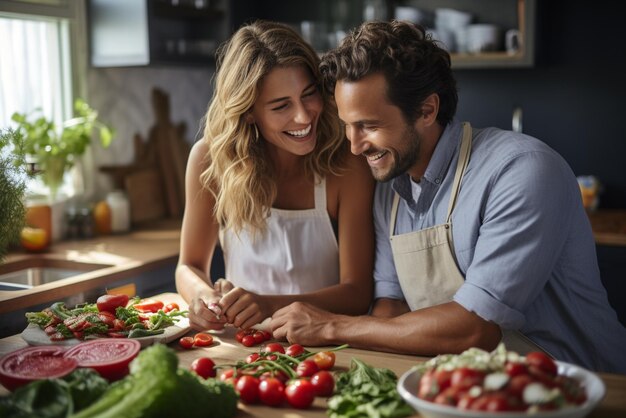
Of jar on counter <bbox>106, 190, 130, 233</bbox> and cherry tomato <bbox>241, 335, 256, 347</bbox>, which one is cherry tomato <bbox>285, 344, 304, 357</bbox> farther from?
jar on counter <bbox>106, 190, 130, 233</bbox>

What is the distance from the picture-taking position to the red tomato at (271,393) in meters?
1.66

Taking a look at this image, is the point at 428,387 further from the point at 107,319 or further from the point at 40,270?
the point at 40,270

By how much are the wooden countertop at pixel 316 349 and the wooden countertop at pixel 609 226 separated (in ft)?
6.04

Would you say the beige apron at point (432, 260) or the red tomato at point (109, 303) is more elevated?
the beige apron at point (432, 260)

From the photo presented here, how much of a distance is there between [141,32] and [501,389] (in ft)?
9.65

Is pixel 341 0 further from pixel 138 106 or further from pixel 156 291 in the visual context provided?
pixel 156 291

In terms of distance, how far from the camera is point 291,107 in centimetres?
249

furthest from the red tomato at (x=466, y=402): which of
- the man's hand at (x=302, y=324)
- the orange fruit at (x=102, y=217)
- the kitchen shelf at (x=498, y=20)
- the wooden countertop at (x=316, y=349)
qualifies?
the orange fruit at (x=102, y=217)

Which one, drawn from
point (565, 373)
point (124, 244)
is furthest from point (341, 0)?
point (565, 373)

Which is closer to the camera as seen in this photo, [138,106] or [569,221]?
[569,221]

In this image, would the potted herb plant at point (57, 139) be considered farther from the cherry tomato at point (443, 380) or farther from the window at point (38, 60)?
the cherry tomato at point (443, 380)

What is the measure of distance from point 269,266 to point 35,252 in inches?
56.0

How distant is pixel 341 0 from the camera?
4.36 metres

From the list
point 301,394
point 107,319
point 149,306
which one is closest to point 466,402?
point 301,394
